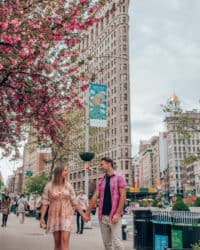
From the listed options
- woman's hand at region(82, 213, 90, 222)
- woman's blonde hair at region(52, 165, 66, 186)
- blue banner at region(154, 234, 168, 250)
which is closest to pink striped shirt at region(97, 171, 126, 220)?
woman's hand at region(82, 213, 90, 222)

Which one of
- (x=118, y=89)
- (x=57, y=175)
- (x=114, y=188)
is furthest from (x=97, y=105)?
(x=118, y=89)

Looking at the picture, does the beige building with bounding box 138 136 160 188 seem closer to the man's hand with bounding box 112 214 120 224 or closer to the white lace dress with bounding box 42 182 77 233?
the white lace dress with bounding box 42 182 77 233

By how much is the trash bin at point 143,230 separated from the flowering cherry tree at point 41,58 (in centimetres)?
422

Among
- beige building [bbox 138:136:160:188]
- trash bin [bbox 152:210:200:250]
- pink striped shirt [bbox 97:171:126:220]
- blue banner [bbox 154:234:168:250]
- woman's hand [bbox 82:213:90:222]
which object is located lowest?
blue banner [bbox 154:234:168:250]

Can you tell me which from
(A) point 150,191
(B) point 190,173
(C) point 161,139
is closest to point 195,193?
(B) point 190,173

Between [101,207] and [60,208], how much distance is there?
0.76 metres

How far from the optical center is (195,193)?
125500 millimetres

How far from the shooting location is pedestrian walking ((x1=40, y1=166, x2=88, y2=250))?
20.1 feet

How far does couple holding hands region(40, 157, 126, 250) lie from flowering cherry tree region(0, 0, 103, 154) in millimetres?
3206

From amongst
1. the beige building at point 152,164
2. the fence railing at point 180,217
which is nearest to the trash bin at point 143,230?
the fence railing at point 180,217

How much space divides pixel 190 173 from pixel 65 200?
13336 cm

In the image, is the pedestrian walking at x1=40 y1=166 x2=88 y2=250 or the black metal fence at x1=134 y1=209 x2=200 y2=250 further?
the black metal fence at x1=134 y1=209 x2=200 y2=250

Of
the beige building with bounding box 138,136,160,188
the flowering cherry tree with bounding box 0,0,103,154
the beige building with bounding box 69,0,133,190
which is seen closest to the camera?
the flowering cherry tree with bounding box 0,0,103,154

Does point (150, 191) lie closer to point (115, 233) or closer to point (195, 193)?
point (115, 233)
